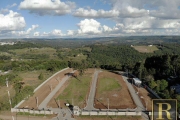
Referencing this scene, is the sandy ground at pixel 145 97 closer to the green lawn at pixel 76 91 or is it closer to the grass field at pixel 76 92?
the grass field at pixel 76 92

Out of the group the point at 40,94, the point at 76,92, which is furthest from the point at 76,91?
the point at 40,94

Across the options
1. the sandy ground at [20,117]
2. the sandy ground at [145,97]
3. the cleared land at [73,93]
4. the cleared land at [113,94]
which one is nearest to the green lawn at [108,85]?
the cleared land at [113,94]

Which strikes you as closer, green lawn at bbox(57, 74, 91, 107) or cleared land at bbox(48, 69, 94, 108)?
cleared land at bbox(48, 69, 94, 108)

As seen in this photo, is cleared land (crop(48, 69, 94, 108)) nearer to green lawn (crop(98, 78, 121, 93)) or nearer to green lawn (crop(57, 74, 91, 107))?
green lawn (crop(57, 74, 91, 107))

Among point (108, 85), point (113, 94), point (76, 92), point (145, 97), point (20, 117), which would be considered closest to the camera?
point (20, 117)

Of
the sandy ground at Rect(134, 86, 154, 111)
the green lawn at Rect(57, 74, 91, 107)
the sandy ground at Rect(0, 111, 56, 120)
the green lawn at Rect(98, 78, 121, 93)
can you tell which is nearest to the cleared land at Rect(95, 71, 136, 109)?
the green lawn at Rect(98, 78, 121, 93)

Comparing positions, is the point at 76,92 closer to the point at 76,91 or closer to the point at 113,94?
the point at 76,91
